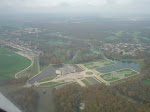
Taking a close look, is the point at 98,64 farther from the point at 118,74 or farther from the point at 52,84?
the point at 52,84

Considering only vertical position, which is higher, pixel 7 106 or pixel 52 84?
pixel 7 106

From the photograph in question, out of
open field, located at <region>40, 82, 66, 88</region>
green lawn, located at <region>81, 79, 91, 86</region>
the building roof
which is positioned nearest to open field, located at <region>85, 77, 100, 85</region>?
green lawn, located at <region>81, 79, 91, 86</region>

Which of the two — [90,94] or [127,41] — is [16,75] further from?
[127,41]

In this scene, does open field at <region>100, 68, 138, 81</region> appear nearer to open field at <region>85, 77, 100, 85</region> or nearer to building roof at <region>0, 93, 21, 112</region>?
open field at <region>85, 77, 100, 85</region>

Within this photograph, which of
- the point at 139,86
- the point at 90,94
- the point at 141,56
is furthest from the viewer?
the point at 141,56

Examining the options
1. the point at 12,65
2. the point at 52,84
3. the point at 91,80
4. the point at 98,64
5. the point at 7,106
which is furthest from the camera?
the point at 98,64

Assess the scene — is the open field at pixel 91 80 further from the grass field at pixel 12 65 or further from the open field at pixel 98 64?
the grass field at pixel 12 65

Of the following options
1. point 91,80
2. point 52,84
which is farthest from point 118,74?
point 52,84

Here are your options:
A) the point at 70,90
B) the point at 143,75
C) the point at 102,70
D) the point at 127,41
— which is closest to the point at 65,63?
the point at 102,70
